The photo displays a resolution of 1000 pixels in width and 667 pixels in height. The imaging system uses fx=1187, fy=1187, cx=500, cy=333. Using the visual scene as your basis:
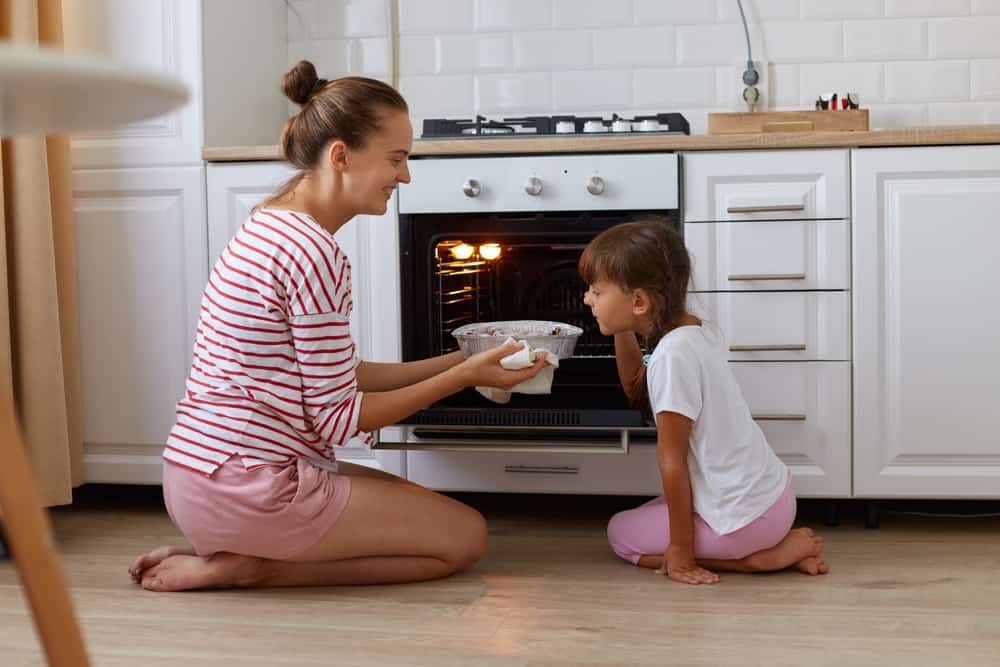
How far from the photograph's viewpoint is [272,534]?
201 cm

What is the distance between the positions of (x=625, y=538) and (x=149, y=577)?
865mm

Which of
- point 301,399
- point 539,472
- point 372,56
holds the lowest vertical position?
point 539,472

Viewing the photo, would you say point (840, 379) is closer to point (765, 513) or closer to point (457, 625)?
point (765, 513)

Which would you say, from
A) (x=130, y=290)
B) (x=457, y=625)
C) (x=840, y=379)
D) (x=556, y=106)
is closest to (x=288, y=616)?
(x=457, y=625)

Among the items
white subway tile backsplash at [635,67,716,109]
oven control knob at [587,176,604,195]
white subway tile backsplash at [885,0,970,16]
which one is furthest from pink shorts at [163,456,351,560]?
white subway tile backsplash at [885,0,970,16]

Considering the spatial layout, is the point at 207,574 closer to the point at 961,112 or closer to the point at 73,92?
the point at 73,92

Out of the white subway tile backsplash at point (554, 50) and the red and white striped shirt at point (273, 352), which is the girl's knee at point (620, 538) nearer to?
the red and white striped shirt at point (273, 352)

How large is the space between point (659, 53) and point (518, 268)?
32.3 inches

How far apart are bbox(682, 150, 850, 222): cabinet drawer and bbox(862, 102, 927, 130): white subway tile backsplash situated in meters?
0.62

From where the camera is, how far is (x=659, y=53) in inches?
119

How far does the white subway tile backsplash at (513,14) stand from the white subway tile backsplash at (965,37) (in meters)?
0.96

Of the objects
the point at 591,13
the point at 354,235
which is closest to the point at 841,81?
the point at 591,13

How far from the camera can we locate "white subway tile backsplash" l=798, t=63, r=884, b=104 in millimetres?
2939

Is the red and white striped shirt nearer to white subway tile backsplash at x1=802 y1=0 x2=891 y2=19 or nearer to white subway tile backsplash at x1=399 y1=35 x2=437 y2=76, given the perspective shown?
white subway tile backsplash at x1=399 y1=35 x2=437 y2=76
